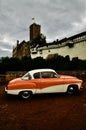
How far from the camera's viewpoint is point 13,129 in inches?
229

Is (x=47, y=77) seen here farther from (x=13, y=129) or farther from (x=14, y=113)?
(x=13, y=129)

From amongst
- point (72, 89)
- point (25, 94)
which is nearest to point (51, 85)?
point (72, 89)

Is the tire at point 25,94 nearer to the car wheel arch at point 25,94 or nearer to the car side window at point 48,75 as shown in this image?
the car wheel arch at point 25,94

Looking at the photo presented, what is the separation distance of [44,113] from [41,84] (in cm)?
259

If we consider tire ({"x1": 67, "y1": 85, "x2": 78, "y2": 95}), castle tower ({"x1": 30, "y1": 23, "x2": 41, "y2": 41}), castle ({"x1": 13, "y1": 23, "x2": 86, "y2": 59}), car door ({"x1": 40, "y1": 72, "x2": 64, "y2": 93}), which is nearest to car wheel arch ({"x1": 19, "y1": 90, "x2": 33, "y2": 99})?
car door ({"x1": 40, "y1": 72, "x2": 64, "y2": 93})

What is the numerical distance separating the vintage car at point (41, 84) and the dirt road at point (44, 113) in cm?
37

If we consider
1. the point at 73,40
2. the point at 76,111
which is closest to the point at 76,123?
the point at 76,111

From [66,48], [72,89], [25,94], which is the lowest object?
[25,94]

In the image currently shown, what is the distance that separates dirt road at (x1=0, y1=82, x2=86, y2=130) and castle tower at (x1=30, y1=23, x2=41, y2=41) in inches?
1830

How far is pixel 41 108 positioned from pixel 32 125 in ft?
5.97

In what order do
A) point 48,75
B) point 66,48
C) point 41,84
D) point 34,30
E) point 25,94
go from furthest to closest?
point 34,30
point 66,48
point 48,75
point 41,84
point 25,94

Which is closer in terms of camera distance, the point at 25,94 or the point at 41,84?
the point at 25,94

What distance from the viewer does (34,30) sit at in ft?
182

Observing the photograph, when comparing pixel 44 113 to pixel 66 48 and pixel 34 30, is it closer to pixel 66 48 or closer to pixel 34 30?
pixel 66 48
